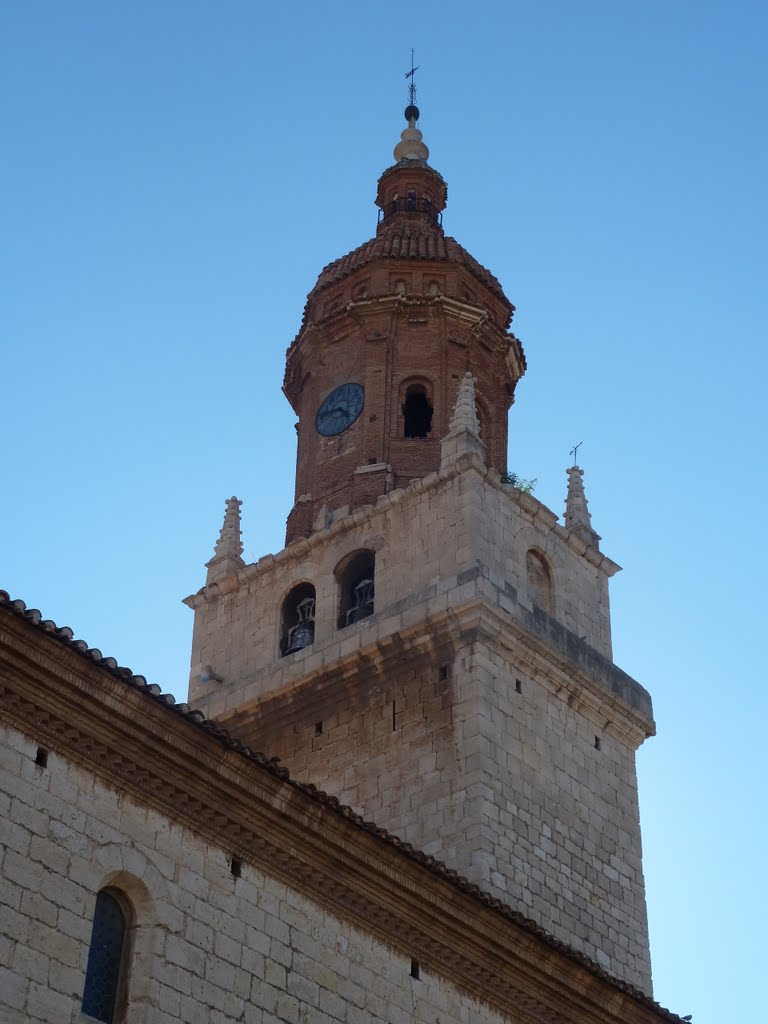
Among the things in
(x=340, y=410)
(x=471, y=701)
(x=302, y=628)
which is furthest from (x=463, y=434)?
(x=471, y=701)

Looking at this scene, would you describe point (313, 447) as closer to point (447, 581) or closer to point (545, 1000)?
point (447, 581)

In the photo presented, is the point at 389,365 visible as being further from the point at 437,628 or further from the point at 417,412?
the point at 437,628

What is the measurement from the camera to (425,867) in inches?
838

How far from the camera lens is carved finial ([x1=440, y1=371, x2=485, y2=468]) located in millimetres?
31812

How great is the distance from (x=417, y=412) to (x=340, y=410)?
4.79 feet

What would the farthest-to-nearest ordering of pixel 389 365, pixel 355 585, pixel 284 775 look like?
pixel 389 365 < pixel 355 585 < pixel 284 775

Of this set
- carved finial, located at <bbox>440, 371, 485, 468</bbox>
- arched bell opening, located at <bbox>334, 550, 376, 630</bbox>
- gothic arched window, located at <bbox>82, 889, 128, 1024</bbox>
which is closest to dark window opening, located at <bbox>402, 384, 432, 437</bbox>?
carved finial, located at <bbox>440, 371, 485, 468</bbox>

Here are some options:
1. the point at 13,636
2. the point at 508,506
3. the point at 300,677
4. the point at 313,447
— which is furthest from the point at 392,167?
the point at 13,636

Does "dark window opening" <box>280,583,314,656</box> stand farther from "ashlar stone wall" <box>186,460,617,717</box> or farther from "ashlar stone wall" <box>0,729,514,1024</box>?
→ "ashlar stone wall" <box>0,729,514,1024</box>

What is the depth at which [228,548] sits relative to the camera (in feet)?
114

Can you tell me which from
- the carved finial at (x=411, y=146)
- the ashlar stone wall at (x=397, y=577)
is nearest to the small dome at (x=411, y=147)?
the carved finial at (x=411, y=146)

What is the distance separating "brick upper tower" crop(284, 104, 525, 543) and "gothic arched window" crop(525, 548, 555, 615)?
2705mm

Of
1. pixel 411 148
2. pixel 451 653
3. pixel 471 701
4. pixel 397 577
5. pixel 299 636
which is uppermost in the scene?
pixel 411 148

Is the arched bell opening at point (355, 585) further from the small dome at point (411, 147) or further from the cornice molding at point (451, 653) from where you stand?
the small dome at point (411, 147)
